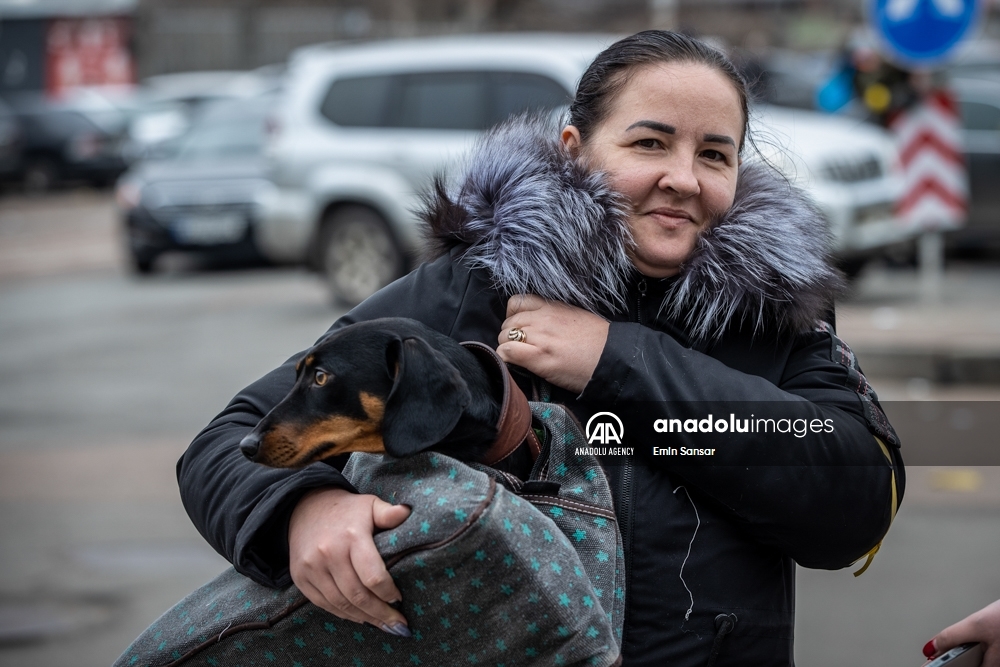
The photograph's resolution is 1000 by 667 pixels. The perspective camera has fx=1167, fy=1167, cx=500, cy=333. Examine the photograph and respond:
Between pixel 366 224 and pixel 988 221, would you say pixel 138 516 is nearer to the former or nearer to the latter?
pixel 366 224

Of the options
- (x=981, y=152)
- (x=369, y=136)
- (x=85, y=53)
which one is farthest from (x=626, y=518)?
(x=85, y=53)

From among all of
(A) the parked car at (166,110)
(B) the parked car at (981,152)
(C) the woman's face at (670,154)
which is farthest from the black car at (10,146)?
(C) the woman's face at (670,154)

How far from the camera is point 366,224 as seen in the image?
1070 cm

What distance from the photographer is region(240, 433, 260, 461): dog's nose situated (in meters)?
1.55

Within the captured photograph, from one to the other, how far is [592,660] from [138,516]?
474cm

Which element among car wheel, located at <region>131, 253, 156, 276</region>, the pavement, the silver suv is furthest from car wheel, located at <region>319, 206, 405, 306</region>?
the pavement

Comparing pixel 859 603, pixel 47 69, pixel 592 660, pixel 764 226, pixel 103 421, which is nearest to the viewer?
pixel 592 660

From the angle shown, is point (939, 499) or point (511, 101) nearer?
point (939, 499)

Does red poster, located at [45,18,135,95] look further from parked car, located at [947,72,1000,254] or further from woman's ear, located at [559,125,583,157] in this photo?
woman's ear, located at [559,125,583,157]

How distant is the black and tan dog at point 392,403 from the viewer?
1516 mm

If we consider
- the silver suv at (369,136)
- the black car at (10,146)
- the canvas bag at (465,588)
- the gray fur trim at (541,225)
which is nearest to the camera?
the canvas bag at (465,588)

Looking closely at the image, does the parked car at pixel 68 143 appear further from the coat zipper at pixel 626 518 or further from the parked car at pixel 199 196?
the coat zipper at pixel 626 518

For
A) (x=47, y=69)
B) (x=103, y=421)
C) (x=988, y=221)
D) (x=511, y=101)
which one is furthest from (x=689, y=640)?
(x=47, y=69)

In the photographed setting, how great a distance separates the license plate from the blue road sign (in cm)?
737
